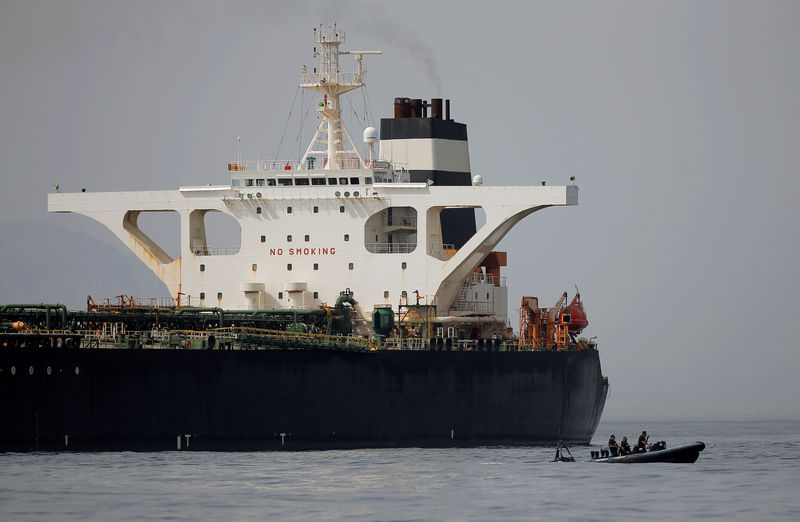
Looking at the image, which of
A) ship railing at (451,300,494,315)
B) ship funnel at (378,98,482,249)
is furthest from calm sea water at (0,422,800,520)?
ship funnel at (378,98,482,249)

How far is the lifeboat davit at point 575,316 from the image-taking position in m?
66.1

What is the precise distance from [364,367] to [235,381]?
17.6 feet

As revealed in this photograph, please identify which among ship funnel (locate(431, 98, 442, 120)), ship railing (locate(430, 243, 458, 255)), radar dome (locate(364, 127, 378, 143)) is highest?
ship funnel (locate(431, 98, 442, 120))

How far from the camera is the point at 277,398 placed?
177 feet

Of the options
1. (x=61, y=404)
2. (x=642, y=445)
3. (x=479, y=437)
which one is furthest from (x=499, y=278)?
(x=61, y=404)

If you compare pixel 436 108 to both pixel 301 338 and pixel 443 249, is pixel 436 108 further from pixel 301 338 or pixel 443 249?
pixel 301 338

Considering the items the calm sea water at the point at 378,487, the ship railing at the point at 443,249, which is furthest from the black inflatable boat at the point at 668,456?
the ship railing at the point at 443,249

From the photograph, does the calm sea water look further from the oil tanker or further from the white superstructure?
the white superstructure

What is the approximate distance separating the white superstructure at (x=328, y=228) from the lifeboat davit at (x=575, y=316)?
12.6ft

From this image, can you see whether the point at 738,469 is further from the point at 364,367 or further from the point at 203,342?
the point at 203,342

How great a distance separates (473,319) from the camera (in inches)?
2436

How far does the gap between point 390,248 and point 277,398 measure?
35.9 ft

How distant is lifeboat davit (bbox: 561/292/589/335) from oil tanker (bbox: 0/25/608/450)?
3.6 inches

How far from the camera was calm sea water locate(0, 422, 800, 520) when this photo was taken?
39.6 m
